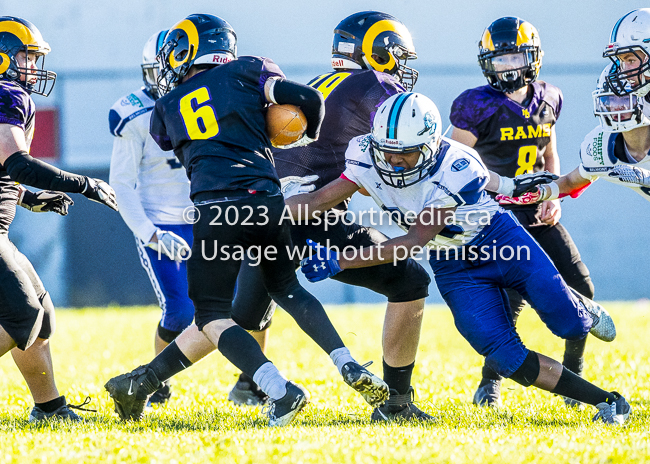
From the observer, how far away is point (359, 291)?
11688 millimetres

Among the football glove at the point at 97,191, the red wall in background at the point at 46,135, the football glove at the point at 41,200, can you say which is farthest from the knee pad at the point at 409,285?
the red wall in background at the point at 46,135

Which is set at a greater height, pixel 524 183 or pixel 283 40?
pixel 283 40

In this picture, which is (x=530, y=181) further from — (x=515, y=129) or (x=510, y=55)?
(x=510, y=55)

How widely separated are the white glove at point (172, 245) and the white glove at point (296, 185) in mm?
847

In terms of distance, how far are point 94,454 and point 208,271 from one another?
883 millimetres

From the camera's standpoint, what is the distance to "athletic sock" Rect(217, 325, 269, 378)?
11.3 ft

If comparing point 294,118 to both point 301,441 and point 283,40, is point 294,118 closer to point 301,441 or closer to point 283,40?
point 301,441

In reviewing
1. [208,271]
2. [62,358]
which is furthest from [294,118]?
[62,358]

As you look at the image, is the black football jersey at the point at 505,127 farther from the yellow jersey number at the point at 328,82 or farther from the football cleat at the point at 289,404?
the football cleat at the point at 289,404

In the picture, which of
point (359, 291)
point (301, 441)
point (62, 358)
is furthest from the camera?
point (359, 291)

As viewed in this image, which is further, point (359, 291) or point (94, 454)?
point (359, 291)

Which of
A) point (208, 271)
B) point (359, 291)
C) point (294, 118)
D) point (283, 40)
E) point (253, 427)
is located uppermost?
point (283, 40)

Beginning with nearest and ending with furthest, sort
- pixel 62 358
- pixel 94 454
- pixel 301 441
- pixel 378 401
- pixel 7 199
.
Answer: pixel 94 454 → pixel 301 441 → pixel 378 401 → pixel 7 199 → pixel 62 358

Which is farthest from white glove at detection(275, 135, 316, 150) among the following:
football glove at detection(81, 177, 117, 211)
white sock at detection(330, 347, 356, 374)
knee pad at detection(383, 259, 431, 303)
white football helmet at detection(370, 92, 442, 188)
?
white sock at detection(330, 347, 356, 374)
